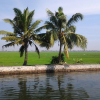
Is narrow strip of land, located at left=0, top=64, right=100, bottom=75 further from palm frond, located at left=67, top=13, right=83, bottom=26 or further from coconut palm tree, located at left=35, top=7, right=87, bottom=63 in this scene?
palm frond, located at left=67, top=13, right=83, bottom=26

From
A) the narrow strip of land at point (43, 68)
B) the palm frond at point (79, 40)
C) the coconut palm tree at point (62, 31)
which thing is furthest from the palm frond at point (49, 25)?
the narrow strip of land at point (43, 68)

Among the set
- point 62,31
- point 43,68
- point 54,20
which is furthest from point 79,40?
point 43,68

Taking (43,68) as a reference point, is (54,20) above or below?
above

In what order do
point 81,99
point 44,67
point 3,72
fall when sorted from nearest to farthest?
1. point 81,99
2. point 3,72
3. point 44,67

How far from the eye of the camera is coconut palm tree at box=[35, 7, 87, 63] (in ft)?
54.7

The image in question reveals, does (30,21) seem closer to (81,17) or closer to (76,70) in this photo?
(81,17)

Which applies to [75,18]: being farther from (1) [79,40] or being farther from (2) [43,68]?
(2) [43,68]

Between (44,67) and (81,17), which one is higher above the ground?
(81,17)

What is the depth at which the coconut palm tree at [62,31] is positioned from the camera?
16.7 meters

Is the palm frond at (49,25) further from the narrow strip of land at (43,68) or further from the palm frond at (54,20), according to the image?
the narrow strip of land at (43,68)

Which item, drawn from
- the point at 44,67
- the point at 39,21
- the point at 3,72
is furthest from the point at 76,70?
the point at 3,72

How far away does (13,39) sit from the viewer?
16.1 m

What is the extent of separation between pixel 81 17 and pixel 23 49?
770 cm

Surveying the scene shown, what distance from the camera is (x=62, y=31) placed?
1816cm
